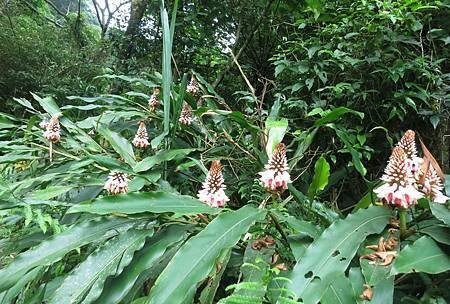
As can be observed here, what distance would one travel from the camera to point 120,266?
2.67 ft

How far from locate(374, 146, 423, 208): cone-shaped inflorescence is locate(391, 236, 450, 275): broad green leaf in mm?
76

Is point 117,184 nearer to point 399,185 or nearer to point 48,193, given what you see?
point 48,193

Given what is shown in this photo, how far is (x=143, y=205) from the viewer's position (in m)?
0.85

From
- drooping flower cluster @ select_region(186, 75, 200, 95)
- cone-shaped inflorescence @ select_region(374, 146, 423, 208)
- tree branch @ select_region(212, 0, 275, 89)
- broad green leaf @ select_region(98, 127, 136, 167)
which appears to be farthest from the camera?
tree branch @ select_region(212, 0, 275, 89)

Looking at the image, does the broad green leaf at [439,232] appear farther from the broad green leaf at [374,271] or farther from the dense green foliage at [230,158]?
the broad green leaf at [374,271]

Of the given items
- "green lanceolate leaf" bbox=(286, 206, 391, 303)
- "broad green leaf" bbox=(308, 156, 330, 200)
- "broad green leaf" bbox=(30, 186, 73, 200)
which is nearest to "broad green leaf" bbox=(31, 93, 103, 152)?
"broad green leaf" bbox=(30, 186, 73, 200)

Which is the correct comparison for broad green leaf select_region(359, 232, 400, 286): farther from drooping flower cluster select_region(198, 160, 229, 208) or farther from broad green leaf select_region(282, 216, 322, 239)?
drooping flower cluster select_region(198, 160, 229, 208)

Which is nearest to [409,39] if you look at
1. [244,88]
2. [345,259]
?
[244,88]

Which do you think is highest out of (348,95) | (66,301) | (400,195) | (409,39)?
(409,39)

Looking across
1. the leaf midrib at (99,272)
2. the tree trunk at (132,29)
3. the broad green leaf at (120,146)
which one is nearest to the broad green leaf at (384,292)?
the leaf midrib at (99,272)

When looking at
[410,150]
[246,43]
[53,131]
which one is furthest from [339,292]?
[246,43]

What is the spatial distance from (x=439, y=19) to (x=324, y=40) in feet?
1.73

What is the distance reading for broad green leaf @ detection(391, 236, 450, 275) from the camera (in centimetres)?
69

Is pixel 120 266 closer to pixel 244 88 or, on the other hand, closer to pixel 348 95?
pixel 348 95
